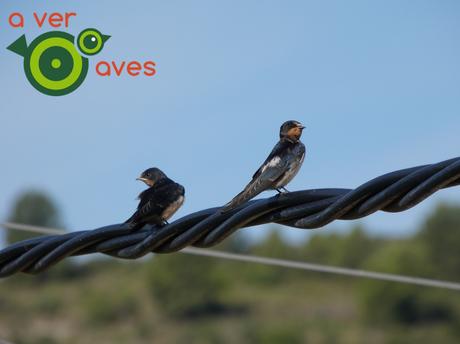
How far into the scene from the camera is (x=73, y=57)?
5574 millimetres

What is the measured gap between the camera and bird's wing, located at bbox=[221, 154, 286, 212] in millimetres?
2953

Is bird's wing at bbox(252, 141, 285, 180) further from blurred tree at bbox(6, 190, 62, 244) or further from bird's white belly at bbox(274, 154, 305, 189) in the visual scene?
blurred tree at bbox(6, 190, 62, 244)

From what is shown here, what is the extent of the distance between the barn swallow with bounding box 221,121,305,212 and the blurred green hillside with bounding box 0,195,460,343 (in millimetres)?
76915

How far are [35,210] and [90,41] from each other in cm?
8241

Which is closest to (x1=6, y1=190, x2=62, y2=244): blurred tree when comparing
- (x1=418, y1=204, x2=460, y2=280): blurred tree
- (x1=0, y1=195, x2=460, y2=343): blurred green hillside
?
(x1=0, y1=195, x2=460, y2=343): blurred green hillside

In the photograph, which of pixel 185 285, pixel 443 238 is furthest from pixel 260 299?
pixel 443 238

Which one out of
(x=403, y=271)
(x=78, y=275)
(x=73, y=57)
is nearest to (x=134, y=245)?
(x=73, y=57)

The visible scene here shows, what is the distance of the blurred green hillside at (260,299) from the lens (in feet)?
270

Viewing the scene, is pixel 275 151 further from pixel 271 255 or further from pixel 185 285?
pixel 185 285

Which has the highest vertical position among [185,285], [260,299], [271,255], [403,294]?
[271,255]

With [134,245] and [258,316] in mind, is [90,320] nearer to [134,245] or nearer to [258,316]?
[258,316]

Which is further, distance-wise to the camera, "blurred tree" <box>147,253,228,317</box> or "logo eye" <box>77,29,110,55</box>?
"blurred tree" <box>147,253,228,317</box>

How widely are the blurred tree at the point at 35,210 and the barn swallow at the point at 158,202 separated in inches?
2871

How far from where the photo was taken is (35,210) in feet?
284
